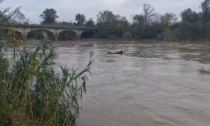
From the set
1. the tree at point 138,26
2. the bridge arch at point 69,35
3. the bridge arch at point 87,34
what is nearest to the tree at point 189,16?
the tree at point 138,26

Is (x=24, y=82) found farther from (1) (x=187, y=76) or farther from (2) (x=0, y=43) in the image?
(1) (x=187, y=76)

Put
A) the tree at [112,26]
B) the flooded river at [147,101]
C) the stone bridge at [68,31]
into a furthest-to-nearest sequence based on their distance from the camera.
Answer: the tree at [112,26] < the stone bridge at [68,31] < the flooded river at [147,101]

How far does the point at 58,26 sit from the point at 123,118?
236ft

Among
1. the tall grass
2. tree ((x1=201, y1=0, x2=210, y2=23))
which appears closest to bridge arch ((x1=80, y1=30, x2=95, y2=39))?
tree ((x1=201, y1=0, x2=210, y2=23))

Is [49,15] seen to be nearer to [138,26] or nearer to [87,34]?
[87,34]

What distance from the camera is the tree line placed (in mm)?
63812

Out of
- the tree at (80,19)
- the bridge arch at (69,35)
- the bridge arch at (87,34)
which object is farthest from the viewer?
the tree at (80,19)

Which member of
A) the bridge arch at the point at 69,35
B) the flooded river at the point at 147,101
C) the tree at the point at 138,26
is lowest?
the flooded river at the point at 147,101

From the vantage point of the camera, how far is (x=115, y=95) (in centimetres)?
947

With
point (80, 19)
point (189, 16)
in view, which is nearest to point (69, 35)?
point (80, 19)

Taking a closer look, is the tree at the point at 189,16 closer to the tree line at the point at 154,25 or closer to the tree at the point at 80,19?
the tree line at the point at 154,25

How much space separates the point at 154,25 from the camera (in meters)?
82.2

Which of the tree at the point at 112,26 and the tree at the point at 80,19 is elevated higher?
the tree at the point at 80,19

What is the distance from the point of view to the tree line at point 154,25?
63812 millimetres
